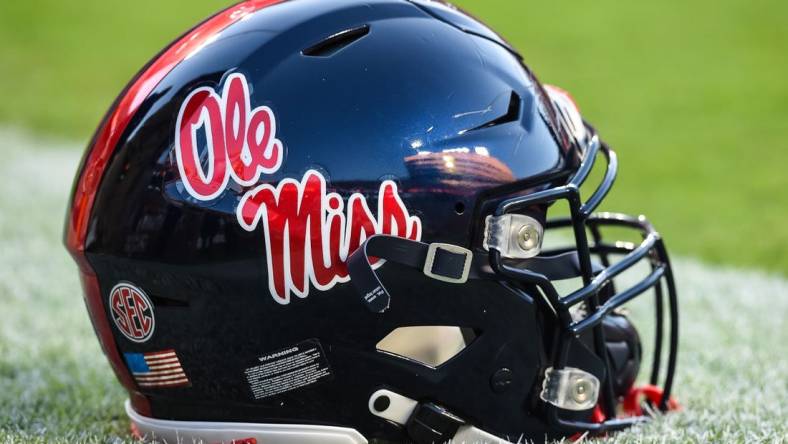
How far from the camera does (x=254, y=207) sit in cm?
194

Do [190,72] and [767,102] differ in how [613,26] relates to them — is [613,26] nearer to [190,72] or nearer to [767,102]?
[767,102]

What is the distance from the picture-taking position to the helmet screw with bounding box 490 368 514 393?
2.10 metres

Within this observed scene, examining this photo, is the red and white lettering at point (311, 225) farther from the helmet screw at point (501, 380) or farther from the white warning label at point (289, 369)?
the helmet screw at point (501, 380)

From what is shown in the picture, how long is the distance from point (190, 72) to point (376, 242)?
54 cm

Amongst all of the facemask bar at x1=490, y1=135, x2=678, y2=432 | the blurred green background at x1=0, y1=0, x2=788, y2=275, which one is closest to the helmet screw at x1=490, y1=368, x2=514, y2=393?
the facemask bar at x1=490, y1=135, x2=678, y2=432

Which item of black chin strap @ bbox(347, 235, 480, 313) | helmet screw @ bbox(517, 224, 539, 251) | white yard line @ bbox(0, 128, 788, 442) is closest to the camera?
black chin strap @ bbox(347, 235, 480, 313)

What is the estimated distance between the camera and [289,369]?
6.66 feet

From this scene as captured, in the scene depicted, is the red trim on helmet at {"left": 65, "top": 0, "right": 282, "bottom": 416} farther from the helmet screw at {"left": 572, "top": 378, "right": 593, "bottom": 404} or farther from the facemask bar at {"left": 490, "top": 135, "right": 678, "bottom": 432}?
the helmet screw at {"left": 572, "top": 378, "right": 593, "bottom": 404}

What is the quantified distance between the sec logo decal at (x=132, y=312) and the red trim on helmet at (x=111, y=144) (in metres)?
0.05

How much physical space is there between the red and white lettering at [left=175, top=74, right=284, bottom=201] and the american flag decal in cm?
39

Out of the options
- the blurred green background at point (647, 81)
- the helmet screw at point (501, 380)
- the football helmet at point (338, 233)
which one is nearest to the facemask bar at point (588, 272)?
the football helmet at point (338, 233)

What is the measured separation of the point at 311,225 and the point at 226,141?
0.25 m

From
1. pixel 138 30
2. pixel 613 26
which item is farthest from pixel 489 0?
pixel 138 30

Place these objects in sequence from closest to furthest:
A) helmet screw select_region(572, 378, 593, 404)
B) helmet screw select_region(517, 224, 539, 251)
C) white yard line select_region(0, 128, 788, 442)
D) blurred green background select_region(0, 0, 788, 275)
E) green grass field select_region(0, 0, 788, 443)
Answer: helmet screw select_region(517, 224, 539, 251)
helmet screw select_region(572, 378, 593, 404)
white yard line select_region(0, 128, 788, 442)
green grass field select_region(0, 0, 788, 443)
blurred green background select_region(0, 0, 788, 275)
